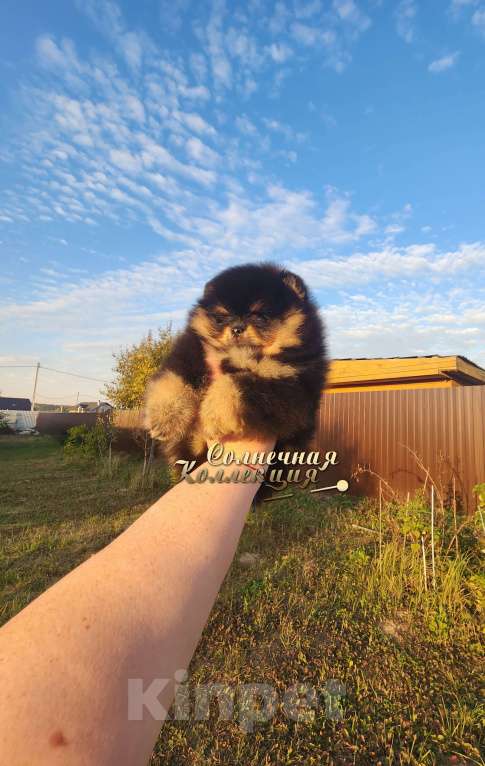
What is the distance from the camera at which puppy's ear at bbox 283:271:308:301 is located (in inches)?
82.0

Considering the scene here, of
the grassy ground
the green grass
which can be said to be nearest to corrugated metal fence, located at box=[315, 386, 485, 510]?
the grassy ground

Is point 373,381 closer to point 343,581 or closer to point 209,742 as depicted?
point 343,581

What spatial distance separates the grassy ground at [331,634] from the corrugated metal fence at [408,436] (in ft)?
5.84

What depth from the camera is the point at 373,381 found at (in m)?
10.1

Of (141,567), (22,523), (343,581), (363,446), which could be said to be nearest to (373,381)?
(363,446)

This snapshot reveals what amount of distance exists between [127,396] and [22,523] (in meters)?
5.02

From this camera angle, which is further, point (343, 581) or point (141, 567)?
point (343, 581)

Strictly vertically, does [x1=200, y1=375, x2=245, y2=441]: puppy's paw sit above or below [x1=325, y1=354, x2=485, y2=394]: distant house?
below

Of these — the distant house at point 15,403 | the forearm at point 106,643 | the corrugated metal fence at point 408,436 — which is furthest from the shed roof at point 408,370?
the distant house at point 15,403

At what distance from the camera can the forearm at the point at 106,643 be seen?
46 centimetres

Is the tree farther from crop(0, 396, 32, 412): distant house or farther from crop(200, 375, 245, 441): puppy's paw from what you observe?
crop(0, 396, 32, 412): distant house

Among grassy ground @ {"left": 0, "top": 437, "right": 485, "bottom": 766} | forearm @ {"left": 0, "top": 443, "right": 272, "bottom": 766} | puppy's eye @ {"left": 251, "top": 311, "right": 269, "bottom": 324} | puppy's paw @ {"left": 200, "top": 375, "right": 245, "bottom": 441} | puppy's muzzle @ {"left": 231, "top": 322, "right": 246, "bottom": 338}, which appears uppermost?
puppy's eye @ {"left": 251, "top": 311, "right": 269, "bottom": 324}

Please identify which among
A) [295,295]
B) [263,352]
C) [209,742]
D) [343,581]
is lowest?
[209,742]

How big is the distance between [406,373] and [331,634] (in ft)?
23.2
